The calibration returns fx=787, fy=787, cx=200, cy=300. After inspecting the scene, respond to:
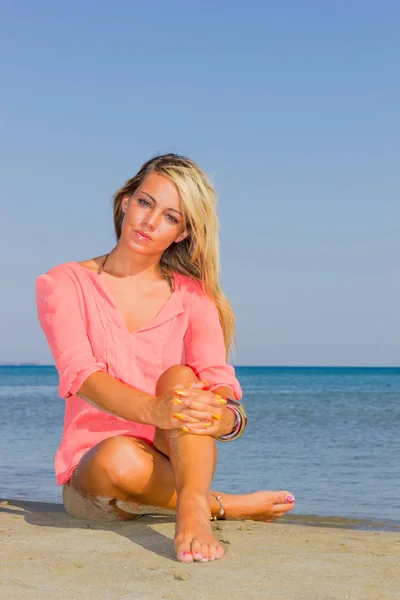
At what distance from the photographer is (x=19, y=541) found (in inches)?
127

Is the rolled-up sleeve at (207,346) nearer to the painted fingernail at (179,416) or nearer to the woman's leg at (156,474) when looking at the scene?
the woman's leg at (156,474)

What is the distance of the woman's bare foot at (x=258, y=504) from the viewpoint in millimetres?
3971

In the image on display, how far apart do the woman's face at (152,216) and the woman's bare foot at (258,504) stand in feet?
4.35

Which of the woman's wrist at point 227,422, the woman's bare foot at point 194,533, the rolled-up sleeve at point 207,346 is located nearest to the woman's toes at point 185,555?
the woman's bare foot at point 194,533

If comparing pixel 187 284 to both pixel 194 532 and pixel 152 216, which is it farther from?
pixel 194 532

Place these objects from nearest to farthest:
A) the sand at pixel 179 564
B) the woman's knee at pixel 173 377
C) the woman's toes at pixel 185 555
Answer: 1. the sand at pixel 179 564
2. the woman's toes at pixel 185 555
3. the woman's knee at pixel 173 377

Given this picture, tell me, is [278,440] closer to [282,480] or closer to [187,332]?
[282,480]

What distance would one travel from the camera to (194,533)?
2896 millimetres

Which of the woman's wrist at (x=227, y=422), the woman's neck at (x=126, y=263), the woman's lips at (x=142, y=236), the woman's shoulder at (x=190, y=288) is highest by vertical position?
the woman's lips at (x=142, y=236)

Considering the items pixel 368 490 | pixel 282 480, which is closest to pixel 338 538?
pixel 368 490

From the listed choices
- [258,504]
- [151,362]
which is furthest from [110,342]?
[258,504]

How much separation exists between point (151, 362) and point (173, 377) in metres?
0.31

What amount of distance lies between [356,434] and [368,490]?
212 inches

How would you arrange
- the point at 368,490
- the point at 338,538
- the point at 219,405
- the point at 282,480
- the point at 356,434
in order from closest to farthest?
the point at 219,405
the point at 338,538
the point at 368,490
the point at 282,480
the point at 356,434
